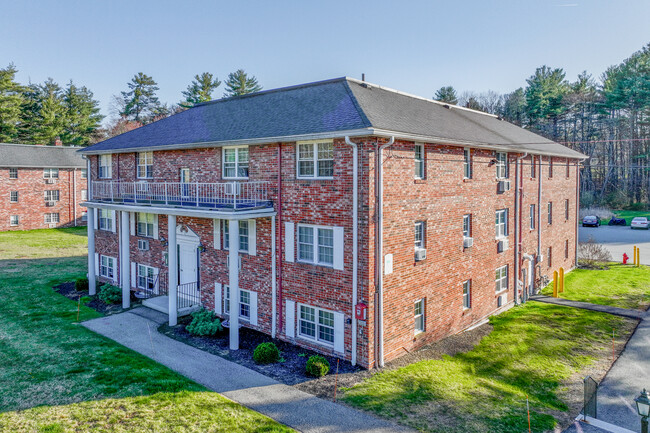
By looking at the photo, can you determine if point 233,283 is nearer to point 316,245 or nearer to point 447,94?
point 316,245

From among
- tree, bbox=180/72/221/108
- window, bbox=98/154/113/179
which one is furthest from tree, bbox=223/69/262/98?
window, bbox=98/154/113/179

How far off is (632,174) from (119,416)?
2708 inches

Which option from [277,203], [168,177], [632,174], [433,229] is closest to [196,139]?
[168,177]

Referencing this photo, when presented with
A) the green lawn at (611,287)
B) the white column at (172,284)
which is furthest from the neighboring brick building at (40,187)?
the green lawn at (611,287)

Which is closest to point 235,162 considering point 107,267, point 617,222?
point 107,267

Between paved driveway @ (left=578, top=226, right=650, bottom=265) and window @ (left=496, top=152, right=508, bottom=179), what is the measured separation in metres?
17.0

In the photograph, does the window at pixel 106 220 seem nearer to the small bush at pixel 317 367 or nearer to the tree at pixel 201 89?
the small bush at pixel 317 367

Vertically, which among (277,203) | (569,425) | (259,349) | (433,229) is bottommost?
(569,425)

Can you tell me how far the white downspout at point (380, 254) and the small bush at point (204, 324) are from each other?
5.80 m

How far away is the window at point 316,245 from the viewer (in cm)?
1304

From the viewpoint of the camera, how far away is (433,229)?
14422 millimetres

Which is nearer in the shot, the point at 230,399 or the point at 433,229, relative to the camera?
the point at 230,399

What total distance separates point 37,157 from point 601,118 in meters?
67.8

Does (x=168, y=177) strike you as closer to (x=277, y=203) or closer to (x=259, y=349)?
(x=277, y=203)
